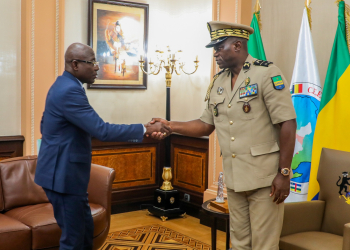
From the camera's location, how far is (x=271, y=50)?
13.0 feet

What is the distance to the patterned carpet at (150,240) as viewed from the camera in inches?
145

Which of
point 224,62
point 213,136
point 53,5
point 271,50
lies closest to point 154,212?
point 213,136

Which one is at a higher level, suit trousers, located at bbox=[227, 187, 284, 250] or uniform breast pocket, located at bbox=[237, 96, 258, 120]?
uniform breast pocket, located at bbox=[237, 96, 258, 120]

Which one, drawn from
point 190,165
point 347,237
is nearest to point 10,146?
point 190,165

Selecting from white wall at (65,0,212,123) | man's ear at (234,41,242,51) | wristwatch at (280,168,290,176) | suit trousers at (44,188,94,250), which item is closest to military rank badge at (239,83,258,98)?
man's ear at (234,41,242,51)

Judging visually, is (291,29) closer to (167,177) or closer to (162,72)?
(162,72)

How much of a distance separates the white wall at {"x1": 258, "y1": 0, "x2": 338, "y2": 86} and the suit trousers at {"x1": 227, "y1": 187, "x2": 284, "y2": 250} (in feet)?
6.01

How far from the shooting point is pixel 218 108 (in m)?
2.29

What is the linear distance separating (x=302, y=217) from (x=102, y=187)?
64.0 inches

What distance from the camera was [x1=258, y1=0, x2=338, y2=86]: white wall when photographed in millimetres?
3488

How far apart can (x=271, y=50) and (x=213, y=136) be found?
1.08m

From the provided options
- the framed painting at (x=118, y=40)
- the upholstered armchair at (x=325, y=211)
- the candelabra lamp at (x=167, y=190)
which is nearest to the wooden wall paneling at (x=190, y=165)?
the candelabra lamp at (x=167, y=190)

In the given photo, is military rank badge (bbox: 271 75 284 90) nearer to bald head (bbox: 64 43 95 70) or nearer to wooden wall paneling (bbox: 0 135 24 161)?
bald head (bbox: 64 43 95 70)

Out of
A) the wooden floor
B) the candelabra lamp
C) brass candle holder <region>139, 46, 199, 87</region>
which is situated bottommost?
the wooden floor
